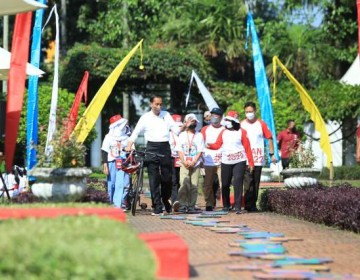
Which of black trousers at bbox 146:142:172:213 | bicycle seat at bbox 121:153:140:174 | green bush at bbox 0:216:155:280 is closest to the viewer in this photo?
green bush at bbox 0:216:155:280

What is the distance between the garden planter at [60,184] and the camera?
36.4 feet

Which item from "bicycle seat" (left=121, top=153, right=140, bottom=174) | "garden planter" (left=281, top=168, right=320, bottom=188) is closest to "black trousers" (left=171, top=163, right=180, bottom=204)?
"bicycle seat" (left=121, top=153, right=140, bottom=174)

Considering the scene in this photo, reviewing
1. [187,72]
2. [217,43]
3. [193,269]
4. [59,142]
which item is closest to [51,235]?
[193,269]

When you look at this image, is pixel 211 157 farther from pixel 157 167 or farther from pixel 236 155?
pixel 157 167

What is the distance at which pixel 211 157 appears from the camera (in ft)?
54.1

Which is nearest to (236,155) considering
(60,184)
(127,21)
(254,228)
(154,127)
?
(154,127)

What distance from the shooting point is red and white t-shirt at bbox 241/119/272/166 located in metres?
15.9

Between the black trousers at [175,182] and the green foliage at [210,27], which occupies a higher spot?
the green foliage at [210,27]

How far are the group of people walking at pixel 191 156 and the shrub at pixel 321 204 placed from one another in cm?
66

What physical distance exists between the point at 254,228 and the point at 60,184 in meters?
3.11

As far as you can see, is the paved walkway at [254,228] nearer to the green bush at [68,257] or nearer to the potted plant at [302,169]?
the potted plant at [302,169]

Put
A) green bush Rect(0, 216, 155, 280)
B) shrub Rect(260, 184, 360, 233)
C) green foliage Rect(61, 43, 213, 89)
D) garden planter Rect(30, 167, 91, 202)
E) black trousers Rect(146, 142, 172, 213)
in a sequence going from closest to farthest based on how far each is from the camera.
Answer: green bush Rect(0, 216, 155, 280) < garden planter Rect(30, 167, 91, 202) < shrub Rect(260, 184, 360, 233) < black trousers Rect(146, 142, 172, 213) < green foliage Rect(61, 43, 213, 89)

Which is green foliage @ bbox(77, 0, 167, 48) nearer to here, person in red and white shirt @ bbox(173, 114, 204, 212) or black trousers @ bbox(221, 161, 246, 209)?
person in red and white shirt @ bbox(173, 114, 204, 212)

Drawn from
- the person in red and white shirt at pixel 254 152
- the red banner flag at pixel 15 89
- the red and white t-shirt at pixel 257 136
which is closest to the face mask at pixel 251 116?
the person in red and white shirt at pixel 254 152
